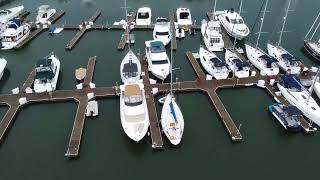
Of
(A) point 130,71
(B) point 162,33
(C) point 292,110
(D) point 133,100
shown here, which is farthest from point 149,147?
(B) point 162,33

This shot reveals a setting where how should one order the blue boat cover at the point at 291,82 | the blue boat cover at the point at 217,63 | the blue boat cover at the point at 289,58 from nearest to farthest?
1. the blue boat cover at the point at 291,82
2. the blue boat cover at the point at 217,63
3. the blue boat cover at the point at 289,58

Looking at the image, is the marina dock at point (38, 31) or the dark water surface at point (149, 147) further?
the marina dock at point (38, 31)

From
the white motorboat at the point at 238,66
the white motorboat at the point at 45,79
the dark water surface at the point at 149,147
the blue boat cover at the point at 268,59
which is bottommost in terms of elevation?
the dark water surface at the point at 149,147

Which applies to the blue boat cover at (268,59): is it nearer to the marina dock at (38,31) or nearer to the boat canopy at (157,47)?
the boat canopy at (157,47)

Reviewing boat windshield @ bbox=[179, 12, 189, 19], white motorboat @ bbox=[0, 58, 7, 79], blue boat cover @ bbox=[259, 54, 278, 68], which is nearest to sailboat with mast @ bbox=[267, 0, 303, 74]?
blue boat cover @ bbox=[259, 54, 278, 68]

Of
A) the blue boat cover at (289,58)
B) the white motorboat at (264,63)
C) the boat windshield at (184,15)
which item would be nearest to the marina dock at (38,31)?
the boat windshield at (184,15)

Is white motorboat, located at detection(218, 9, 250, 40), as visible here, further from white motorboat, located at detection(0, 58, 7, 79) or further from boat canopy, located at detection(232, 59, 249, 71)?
white motorboat, located at detection(0, 58, 7, 79)

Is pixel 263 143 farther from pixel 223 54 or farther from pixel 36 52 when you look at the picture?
pixel 36 52

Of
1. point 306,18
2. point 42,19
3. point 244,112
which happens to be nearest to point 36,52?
point 42,19
